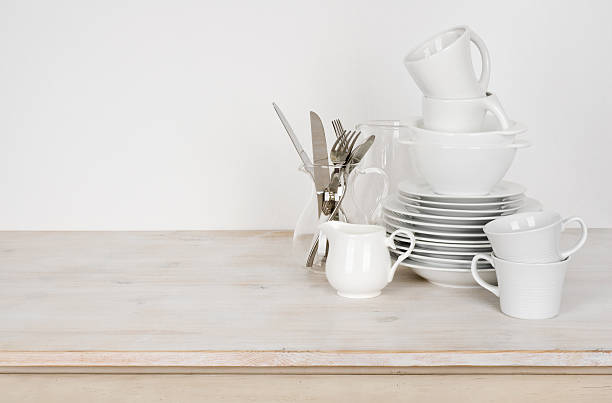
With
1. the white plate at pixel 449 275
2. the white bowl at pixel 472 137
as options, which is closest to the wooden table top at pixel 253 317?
the white plate at pixel 449 275

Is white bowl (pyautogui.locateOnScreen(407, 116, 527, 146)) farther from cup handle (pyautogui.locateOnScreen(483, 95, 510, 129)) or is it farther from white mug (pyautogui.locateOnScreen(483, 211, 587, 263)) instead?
white mug (pyautogui.locateOnScreen(483, 211, 587, 263))

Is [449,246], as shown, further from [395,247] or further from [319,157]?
[319,157]

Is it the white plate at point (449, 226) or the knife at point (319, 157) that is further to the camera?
the knife at point (319, 157)

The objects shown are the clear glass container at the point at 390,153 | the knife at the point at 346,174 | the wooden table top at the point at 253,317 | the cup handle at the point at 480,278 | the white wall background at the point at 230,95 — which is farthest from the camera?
the white wall background at the point at 230,95

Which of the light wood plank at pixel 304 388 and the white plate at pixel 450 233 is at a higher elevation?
the white plate at pixel 450 233

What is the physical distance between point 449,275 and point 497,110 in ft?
0.89

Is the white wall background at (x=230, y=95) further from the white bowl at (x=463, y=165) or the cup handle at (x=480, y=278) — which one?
the cup handle at (x=480, y=278)

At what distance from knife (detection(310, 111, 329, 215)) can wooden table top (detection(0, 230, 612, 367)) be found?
0.15 meters

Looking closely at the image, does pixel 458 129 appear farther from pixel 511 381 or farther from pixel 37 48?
pixel 37 48

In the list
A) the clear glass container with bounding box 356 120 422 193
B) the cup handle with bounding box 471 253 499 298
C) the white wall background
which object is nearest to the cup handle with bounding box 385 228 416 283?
the cup handle with bounding box 471 253 499 298

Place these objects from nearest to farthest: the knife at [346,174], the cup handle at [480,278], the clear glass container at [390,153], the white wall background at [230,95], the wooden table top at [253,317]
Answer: the wooden table top at [253,317] < the cup handle at [480,278] < the knife at [346,174] < the clear glass container at [390,153] < the white wall background at [230,95]

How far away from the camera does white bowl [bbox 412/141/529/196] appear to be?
1097 millimetres

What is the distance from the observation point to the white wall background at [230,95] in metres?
1.46

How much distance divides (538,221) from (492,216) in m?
0.08
